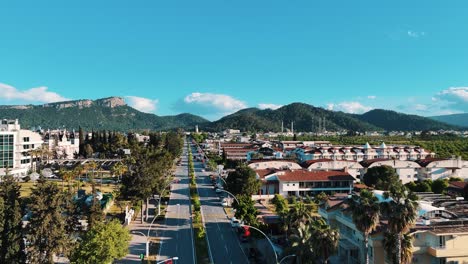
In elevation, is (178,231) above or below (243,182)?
below

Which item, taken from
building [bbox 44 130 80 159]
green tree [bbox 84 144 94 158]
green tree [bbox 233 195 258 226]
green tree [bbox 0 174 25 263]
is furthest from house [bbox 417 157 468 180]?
building [bbox 44 130 80 159]

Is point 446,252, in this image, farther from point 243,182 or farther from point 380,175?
point 380,175

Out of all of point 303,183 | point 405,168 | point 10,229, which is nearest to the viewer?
point 10,229

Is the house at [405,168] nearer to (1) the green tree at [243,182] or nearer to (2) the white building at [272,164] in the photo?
(2) the white building at [272,164]

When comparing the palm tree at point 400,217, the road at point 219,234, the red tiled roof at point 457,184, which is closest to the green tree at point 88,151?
the road at point 219,234

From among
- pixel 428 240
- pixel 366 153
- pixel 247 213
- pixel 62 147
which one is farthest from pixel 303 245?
pixel 62 147

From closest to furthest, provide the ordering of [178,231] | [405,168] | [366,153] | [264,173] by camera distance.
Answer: [178,231] → [264,173] → [405,168] → [366,153]
